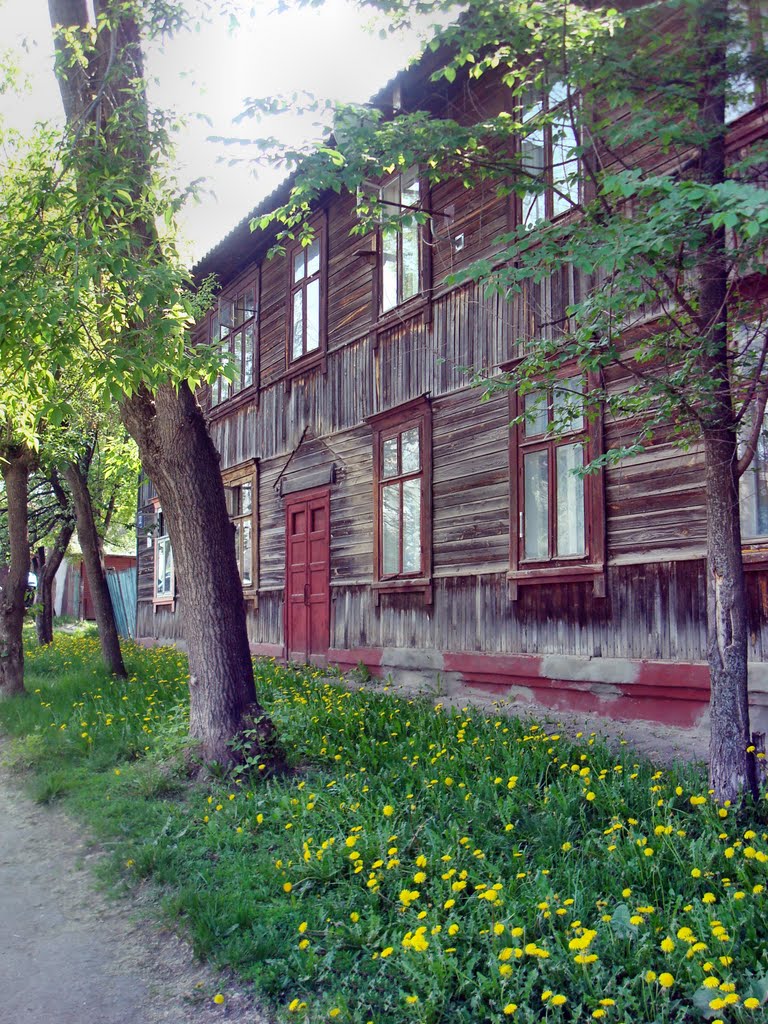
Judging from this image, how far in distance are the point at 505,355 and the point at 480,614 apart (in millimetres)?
2826

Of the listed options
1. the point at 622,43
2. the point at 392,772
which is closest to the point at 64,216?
the point at 622,43

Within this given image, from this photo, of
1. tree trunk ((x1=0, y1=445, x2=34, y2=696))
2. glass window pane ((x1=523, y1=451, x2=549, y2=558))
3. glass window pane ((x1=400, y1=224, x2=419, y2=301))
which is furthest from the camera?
tree trunk ((x1=0, y1=445, x2=34, y2=696))

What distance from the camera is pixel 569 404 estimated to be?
6012mm

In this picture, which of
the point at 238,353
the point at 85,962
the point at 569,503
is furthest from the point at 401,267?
the point at 85,962

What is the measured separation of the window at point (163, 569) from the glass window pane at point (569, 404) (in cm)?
1318

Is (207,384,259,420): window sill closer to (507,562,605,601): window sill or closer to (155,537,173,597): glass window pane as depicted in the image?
(155,537,173,597): glass window pane

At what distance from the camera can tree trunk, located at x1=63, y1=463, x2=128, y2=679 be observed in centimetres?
1302

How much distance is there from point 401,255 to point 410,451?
2623 millimetres

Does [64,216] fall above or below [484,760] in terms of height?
above

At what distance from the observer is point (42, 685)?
12.7 meters

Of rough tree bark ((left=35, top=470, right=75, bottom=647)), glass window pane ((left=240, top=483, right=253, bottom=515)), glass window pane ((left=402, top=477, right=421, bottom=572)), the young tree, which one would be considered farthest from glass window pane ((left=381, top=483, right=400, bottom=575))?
rough tree bark ((left=35, top=470, right=75, bottom=647))

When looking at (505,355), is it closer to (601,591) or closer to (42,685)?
(601,591)

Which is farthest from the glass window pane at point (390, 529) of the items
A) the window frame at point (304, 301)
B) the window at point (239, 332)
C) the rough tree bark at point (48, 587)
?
the rough tree bark at point (48, 587)

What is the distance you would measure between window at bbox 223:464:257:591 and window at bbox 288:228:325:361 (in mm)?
2619
